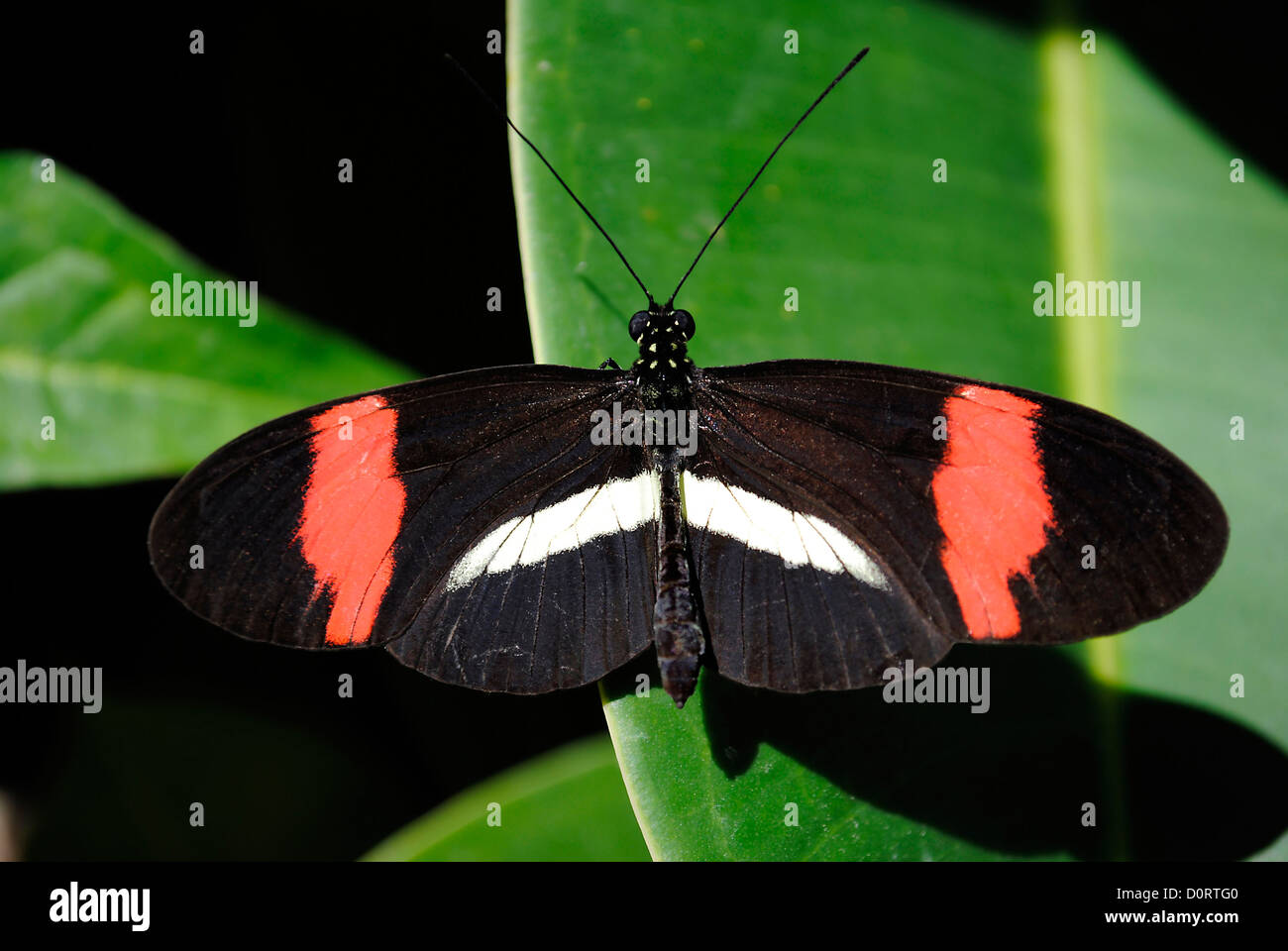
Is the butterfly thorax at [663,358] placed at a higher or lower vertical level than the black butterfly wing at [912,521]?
higher

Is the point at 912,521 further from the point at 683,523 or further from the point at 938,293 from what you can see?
the point at 938,293

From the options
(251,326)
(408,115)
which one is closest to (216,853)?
(251,326)

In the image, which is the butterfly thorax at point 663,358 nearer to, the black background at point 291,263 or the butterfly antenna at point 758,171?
the butterfly antenna at point 758,171

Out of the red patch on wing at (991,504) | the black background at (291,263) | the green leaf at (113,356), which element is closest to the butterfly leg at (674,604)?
the red patch on wing at (991,504)

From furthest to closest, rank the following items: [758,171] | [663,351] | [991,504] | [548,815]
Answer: [548,815]
[758,171]
[663,351]
[991,504]

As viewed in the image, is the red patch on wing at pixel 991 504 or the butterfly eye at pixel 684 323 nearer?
the red patch on wing at pixel 991 504

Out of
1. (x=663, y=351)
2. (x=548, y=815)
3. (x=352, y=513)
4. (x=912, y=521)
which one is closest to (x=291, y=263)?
(x=352, y=513)

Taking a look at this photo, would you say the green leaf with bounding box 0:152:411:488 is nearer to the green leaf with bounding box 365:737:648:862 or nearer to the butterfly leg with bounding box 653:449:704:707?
the butterfly leg with bounding box 653:449:704:707
